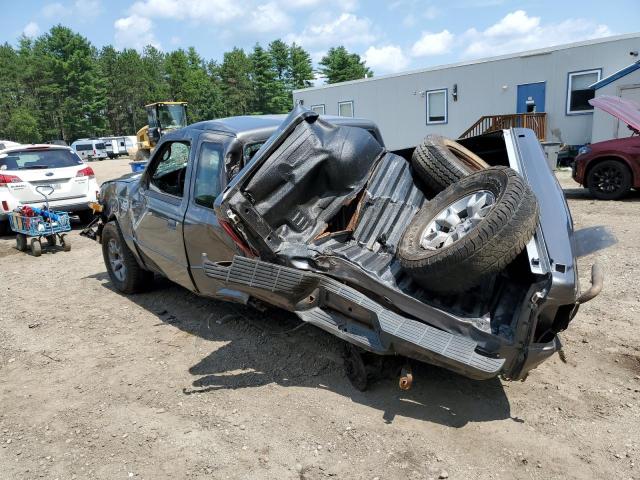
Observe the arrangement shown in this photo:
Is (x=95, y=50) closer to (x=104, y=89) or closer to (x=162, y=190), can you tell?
(x=104, y=89)

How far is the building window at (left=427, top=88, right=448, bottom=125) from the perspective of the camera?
19031 mm

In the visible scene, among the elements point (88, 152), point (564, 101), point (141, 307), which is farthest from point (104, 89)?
point (141, 307)

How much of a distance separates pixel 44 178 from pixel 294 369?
819 cm

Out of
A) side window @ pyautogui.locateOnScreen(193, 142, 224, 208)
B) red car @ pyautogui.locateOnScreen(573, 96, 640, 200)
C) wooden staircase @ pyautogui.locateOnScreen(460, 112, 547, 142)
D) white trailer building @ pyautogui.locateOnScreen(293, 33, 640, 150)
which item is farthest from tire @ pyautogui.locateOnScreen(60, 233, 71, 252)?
white trailer building @ pyautogui.locateOnScreen(293, 33, 640, 150)

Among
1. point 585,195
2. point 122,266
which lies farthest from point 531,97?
point 122,266

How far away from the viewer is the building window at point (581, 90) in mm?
15219

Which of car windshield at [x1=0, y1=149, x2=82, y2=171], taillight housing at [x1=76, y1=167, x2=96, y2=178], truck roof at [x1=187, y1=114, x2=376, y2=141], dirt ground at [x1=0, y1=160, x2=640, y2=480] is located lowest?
dirt ground at [x1=0, y1=160, x2=640, y2=480]

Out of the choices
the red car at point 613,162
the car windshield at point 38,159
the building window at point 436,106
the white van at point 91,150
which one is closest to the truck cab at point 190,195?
the car windshield at point 38,159

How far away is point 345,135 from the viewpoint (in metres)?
4.18

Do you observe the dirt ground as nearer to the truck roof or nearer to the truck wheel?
the truck roof

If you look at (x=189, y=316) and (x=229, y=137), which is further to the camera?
(x=189, y=316)

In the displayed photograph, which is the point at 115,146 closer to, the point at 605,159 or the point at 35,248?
the point at 35,248

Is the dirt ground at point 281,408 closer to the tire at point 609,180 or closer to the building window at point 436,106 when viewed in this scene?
the tire at point 609,180

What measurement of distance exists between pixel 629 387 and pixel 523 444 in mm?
1080
